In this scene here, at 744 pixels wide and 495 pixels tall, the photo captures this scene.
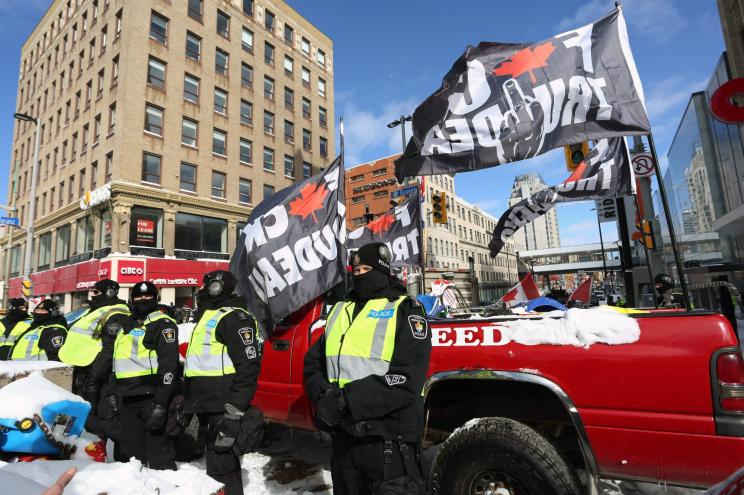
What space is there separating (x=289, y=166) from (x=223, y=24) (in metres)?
11.4

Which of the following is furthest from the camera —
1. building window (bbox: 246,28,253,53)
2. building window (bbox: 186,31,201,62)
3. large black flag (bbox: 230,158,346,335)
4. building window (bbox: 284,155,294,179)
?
building window (bbox: 284,155,294,179)

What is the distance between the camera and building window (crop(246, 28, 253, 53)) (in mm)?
31094

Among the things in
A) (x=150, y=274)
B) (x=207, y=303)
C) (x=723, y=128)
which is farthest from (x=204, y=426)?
(x=723, y=128)

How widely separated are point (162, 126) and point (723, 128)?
31218 mm

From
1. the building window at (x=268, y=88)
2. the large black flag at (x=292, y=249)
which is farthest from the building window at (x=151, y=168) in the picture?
the large black flag at (x=292, y=249)

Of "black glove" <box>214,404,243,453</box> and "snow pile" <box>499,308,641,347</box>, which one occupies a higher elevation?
"snow pile" <box>499,308,641,347</box>

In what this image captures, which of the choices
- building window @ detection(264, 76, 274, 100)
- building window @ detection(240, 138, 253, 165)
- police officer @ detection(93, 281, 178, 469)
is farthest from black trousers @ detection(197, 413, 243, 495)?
building window @ detection(264, 76, 274, 100)

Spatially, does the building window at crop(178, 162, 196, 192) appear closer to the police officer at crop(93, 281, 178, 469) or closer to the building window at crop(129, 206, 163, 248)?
the building window at crop(129, 206, 163, 248)

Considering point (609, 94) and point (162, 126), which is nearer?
point (609, 94)

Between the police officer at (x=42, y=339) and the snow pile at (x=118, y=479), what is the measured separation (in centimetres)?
443

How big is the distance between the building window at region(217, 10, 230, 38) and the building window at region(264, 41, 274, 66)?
3.56 m

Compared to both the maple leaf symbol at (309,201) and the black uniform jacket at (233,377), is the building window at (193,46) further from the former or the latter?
the black uniform jacket at (233,377)

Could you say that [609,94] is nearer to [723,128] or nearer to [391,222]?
[391,222]

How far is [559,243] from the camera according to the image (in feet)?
507
